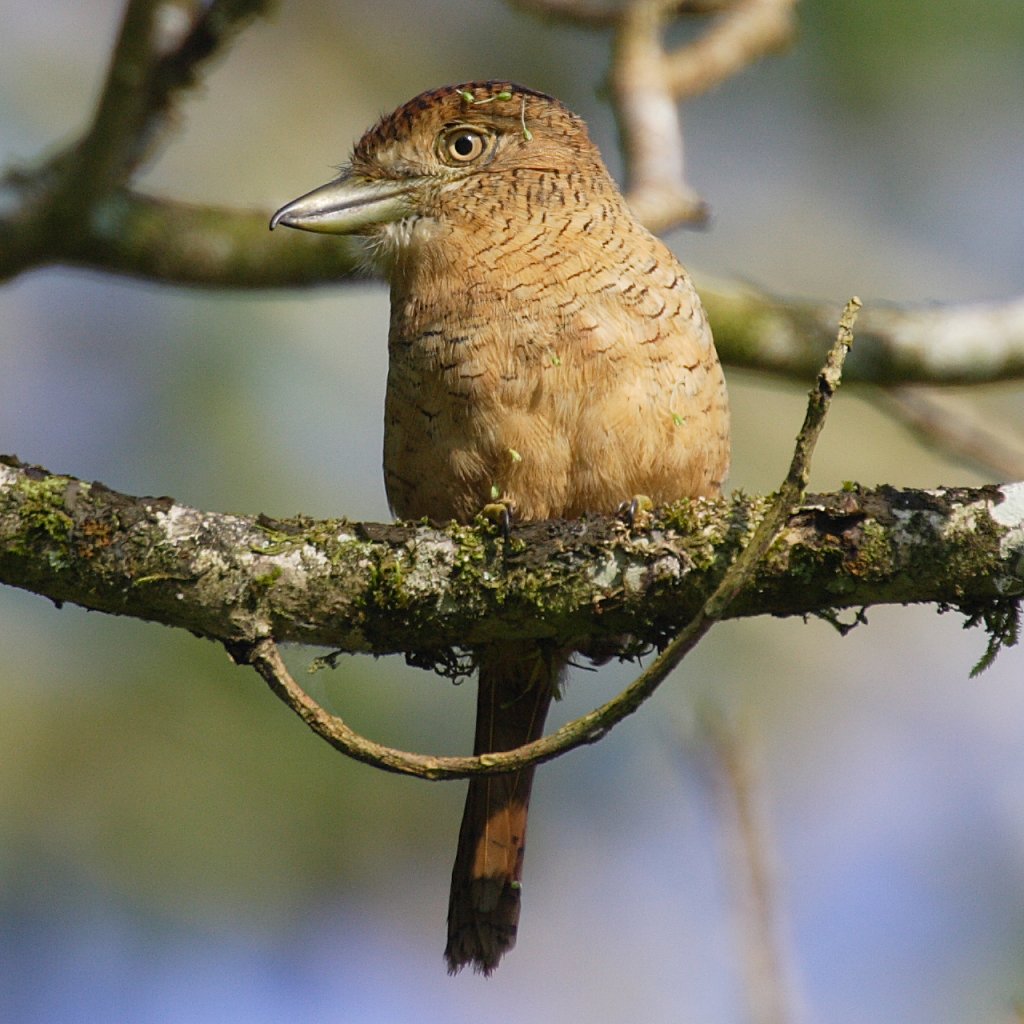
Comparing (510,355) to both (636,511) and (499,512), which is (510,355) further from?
(636,511)

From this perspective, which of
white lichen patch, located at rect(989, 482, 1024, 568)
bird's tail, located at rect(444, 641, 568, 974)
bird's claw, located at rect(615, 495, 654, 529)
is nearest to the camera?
white lichen patch, located at rect(989, 482, 1024, 568)

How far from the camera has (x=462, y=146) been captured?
14.5ft

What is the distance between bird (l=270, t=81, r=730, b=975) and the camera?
3797 millimetres

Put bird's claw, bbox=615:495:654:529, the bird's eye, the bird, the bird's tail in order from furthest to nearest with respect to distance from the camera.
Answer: the bird's eye
the bird's tail
the bird
bird's claw, bbox=615:495:654:529

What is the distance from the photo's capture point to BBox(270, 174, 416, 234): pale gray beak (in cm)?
428

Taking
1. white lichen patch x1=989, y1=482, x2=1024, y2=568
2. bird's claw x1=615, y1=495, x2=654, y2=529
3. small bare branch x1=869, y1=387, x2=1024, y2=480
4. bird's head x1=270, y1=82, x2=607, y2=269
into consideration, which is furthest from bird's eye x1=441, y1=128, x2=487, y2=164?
white lichen patch x1=989, y1=482, x2=1024, y2=568

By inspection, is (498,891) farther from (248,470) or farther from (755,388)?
(755,388)

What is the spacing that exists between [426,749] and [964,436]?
2892 mm

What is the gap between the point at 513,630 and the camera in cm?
345

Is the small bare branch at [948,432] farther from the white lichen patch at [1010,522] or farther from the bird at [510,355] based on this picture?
the white lichen patch at [1010,522]

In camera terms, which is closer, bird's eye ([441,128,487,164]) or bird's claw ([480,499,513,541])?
bird's claw ([480,499,513,541])

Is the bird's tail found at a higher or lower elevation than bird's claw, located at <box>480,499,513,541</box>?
lower

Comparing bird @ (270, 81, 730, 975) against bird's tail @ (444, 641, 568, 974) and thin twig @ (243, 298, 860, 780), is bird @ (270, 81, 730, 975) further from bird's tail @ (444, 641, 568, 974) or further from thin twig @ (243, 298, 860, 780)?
thin twig @ (243, 298, 860, 780)

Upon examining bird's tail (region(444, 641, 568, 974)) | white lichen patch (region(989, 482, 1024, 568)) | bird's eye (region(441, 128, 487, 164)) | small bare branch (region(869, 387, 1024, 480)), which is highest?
bird's eye (region(441, 128, 487, 164))
